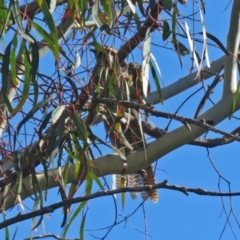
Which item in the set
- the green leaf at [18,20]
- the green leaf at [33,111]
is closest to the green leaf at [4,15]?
the green leaf at [18,20]

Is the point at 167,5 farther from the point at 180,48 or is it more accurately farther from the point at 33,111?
the point at 33,111

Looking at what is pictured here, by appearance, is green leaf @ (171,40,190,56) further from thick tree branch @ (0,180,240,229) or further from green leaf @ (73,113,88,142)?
thick tree branch @ (0,180,240,229)

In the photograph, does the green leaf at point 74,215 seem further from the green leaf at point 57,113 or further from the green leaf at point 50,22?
the green leaf at point 50,22

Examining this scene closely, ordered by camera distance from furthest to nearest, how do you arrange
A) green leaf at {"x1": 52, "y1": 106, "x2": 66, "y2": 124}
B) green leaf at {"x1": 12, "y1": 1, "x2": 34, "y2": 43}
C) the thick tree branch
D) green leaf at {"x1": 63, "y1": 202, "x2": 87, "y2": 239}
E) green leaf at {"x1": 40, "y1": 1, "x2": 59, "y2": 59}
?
1. green leaf at {"x1": 63, "y1": 202, "x2": 87, "y2": 239}
2. green leaf at {"x1": 52, "y1": 106, "x2": 66, "y2": 124}
3. green leaf at {"x1": 40, "y1": 1, "x2": 59, "y2": 59}
4. green leaf at {"x1": 12, "y1": 1, "x2": 34, "y2": 43}
5. the thick tree branch

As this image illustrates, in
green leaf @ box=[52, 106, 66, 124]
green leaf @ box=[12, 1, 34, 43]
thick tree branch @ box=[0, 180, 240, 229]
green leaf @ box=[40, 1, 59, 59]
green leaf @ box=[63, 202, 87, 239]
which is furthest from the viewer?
green leaf @ box=[63, 202, 87, 239]

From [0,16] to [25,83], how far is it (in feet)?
0.73

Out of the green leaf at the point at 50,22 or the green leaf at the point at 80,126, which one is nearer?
the green leaf at the point at 50,22

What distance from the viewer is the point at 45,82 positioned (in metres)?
2.28

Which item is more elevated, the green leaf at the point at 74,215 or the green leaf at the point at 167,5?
the green leaf at the point at 167,5

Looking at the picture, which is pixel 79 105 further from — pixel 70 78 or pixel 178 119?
pixel 178 119

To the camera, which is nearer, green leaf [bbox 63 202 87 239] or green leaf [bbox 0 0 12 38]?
green leaf [bbox 0 0 12 38]

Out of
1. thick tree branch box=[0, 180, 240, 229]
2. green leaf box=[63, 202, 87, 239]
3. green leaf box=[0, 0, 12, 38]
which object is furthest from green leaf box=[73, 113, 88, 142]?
thick tree branch box=[0, 180, 240, 229]

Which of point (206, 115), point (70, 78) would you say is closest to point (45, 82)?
point (70, 78)

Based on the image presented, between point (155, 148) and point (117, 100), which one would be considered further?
point (155, 148)
